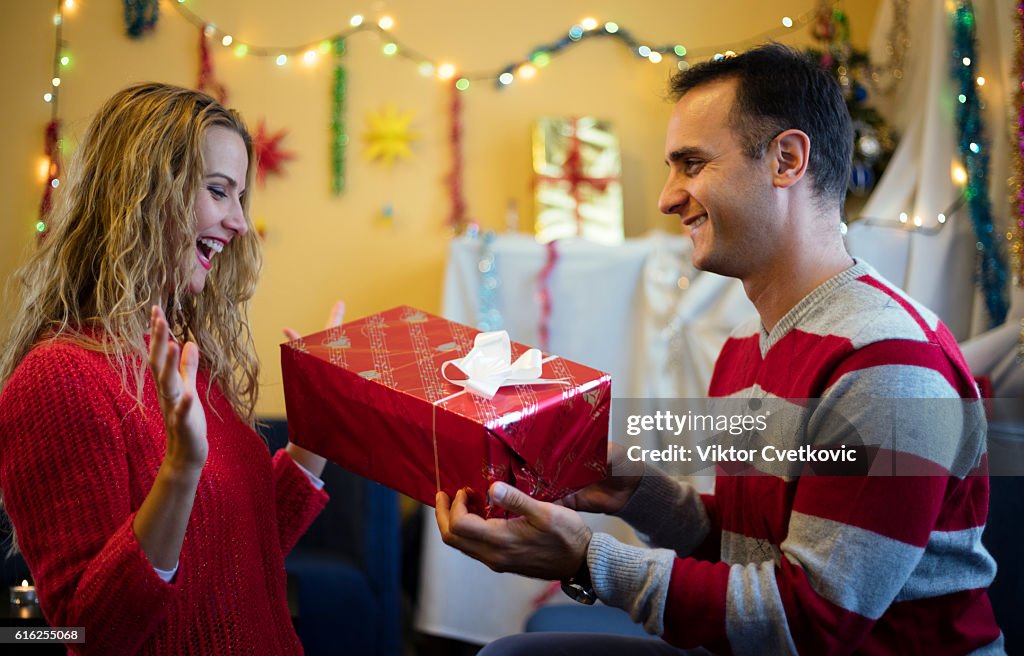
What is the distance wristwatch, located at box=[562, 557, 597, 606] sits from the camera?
133cm

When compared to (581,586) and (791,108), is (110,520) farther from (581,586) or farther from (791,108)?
(791,108)

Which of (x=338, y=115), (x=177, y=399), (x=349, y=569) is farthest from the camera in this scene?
(x=338, y=115)

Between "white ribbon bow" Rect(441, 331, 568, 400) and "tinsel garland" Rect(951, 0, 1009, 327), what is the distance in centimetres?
144

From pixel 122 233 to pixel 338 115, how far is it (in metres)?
1.68

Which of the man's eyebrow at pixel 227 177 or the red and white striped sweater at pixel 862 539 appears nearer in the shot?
the red and white striped sweater at pixel 862 539

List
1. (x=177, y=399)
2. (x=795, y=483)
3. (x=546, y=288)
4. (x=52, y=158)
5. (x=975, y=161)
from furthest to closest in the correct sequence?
(x=52, y=158)
(x=546, y=288)
(x=975, y=161)
(x=795, y=483)
(x=177, y=399)

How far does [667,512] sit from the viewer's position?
1.59m

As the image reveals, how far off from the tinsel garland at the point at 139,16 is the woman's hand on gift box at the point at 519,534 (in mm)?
2103

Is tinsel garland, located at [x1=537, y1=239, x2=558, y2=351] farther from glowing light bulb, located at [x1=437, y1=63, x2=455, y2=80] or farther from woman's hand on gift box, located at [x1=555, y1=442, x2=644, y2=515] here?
woman's hand on gift box, located at [x1=555, y1=442, x2=644, y2=515]

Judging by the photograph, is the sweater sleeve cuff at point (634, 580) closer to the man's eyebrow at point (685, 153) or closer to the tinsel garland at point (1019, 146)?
the man's eyebrow at point (685, 153)

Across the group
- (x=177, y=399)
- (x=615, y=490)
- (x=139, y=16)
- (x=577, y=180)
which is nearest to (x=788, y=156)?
(x=615, y=490)

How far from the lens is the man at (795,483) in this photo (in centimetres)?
123

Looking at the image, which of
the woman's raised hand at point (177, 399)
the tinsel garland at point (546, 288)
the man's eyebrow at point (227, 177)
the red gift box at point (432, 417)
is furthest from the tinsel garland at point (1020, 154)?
the woman's raised hand at point (177, 399)

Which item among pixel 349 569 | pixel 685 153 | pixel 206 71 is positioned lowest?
pixel 349 569
